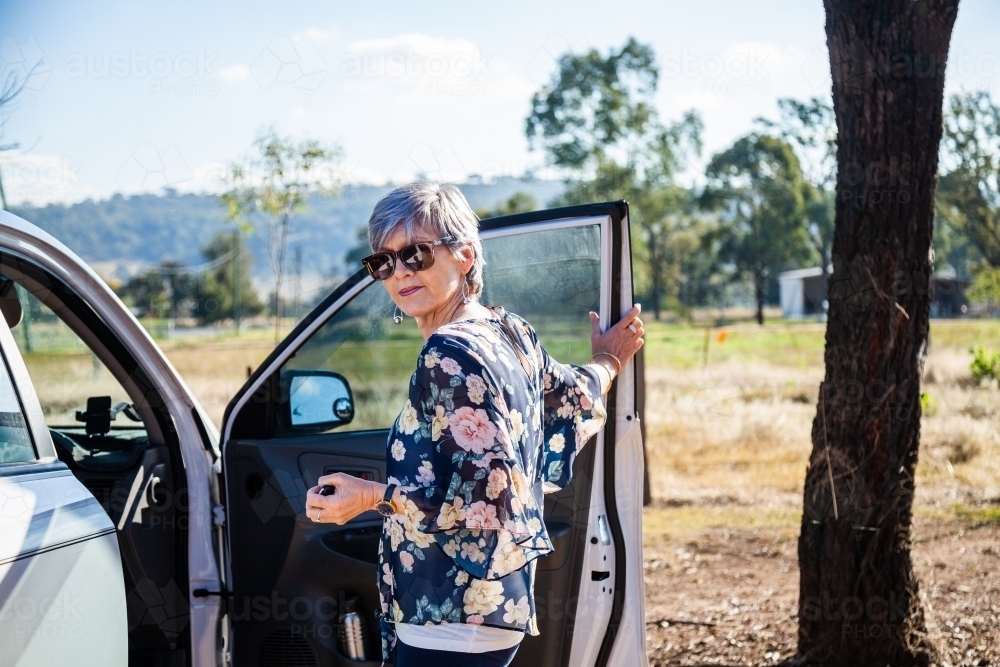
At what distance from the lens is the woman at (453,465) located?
1907 mm

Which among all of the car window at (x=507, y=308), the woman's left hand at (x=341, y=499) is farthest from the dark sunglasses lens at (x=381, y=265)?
the car window at (x=507, y=308)

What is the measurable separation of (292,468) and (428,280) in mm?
1154

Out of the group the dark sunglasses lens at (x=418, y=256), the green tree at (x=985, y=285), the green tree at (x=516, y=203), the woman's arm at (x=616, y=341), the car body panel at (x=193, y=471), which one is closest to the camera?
the dark sunglasses lens at (x=418, y=256)

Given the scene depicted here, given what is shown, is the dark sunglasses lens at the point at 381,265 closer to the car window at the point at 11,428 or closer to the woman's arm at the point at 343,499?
the woman's arm at the point at 343,499

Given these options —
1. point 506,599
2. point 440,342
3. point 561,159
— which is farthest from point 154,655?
point 561,159

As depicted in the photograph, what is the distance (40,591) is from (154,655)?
3.29 feet

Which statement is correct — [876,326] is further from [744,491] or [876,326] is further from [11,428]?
[744,491]

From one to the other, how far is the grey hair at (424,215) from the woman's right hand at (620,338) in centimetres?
64

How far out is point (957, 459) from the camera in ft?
31.2

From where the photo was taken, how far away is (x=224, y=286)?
55.9m

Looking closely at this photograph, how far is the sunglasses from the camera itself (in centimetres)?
208

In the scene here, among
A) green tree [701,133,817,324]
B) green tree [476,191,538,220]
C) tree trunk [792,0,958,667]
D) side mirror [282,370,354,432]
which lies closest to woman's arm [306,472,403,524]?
side mirror [282,370,354,432]

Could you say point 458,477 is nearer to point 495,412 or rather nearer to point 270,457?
point 495,412

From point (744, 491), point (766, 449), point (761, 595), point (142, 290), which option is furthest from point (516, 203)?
point (142, 290)
